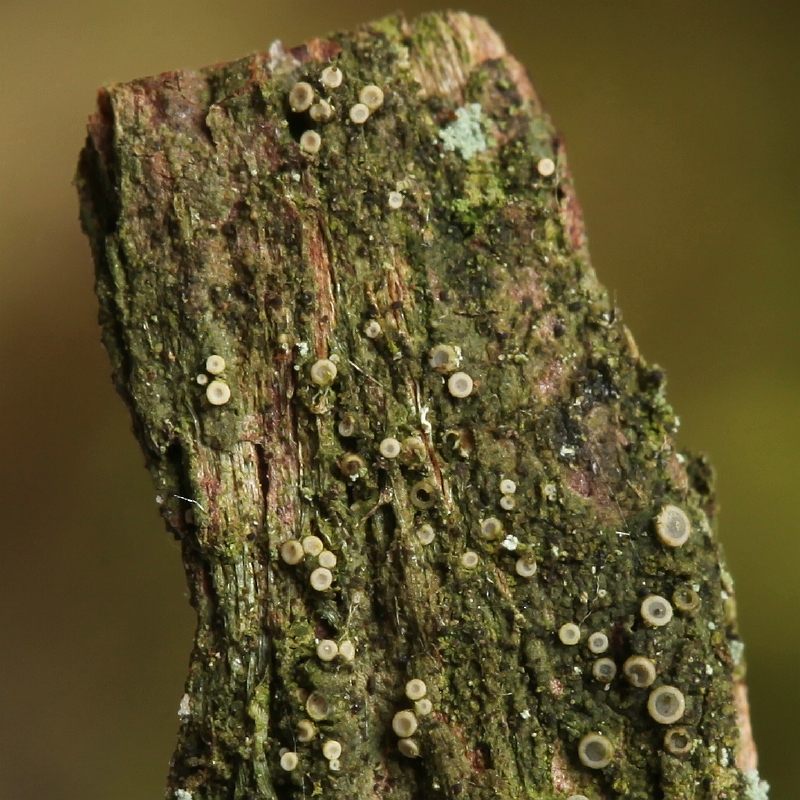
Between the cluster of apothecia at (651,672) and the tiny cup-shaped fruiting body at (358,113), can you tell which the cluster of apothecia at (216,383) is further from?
the cluster of apothecia at (651,672)

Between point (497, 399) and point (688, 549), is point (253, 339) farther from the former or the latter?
point (688, 549)

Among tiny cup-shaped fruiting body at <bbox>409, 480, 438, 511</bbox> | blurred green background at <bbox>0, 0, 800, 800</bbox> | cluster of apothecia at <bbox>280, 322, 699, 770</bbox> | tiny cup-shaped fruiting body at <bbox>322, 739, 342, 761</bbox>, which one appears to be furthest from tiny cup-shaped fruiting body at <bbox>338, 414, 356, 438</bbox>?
blurred green background at <bbox>0, 0, 800, 800</bbox>

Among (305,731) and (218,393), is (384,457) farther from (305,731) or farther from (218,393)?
(305,731)

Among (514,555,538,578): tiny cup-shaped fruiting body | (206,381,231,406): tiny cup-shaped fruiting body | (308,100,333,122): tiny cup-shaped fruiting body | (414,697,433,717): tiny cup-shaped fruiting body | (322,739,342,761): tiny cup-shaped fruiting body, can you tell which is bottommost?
(322,739,342,761): tiny cup-shaped fruiting body

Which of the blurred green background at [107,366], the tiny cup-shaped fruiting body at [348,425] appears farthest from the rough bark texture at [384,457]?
the blurred green background at [107,366]

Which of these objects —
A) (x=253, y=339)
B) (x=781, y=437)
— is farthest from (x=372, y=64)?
A: (x=781, y=437)

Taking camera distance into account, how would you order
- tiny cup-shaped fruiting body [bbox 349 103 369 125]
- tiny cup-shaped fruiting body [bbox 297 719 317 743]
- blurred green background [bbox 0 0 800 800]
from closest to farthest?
1. tiny cup-shaped fruiting body [bbox 297 719 317 743]
2. tiny cup-shaped fruiting body [bbox 349 103 369 125]
3. blurred green background [bbox 0 0 800 800]

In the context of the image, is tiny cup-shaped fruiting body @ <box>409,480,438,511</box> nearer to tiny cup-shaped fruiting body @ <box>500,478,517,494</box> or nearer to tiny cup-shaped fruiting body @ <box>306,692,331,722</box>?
tiny cup-shaped fruiting body @ <box>500,478,517,494</box>
